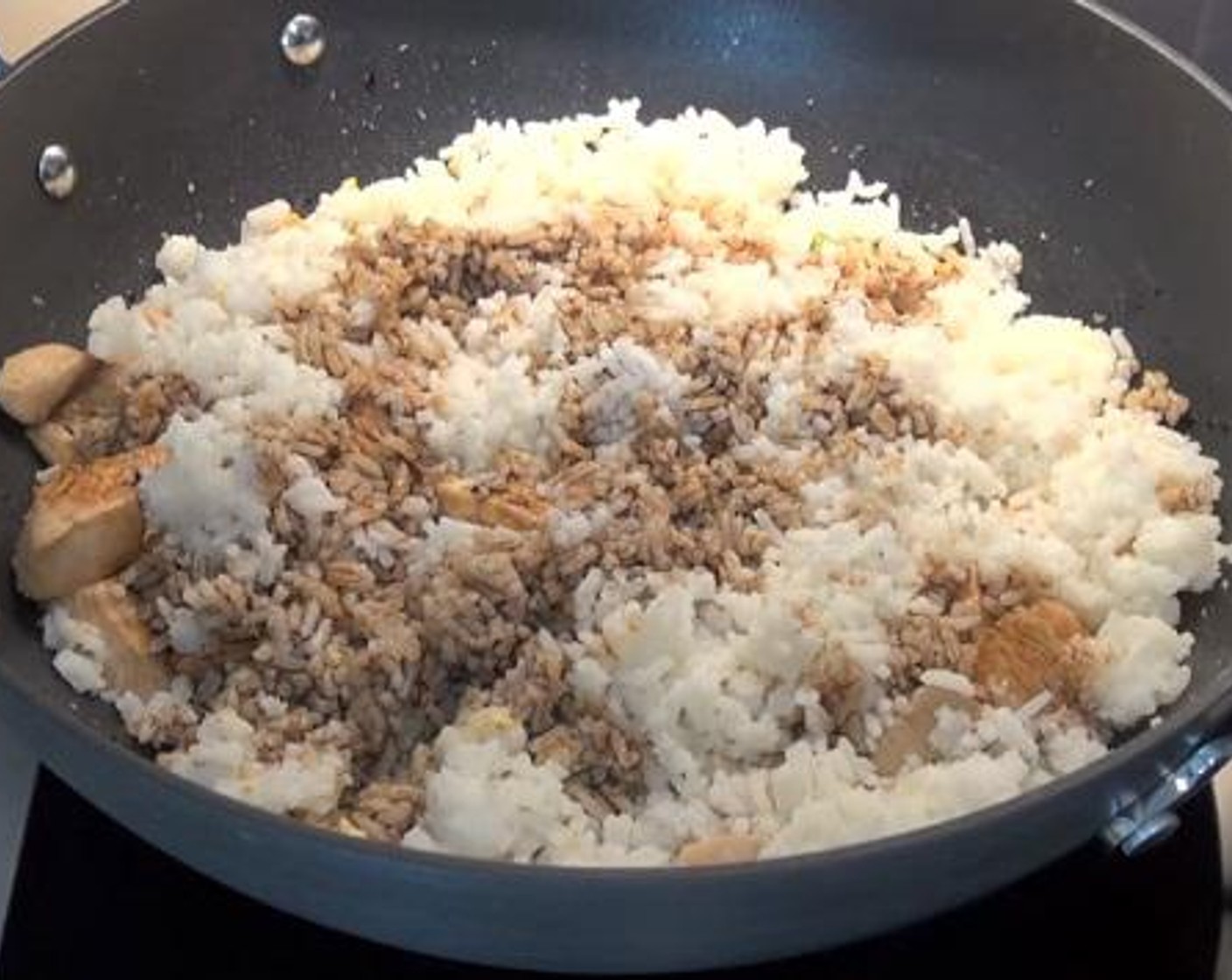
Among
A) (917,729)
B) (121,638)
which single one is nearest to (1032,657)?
(917,729)

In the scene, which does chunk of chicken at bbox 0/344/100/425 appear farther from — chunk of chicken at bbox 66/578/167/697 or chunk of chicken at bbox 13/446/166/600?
chunk of chicken at bbox 66/578/167/697

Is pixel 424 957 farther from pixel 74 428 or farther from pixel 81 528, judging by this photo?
pixel 74 428

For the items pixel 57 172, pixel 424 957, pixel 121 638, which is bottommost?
pixel 424 957

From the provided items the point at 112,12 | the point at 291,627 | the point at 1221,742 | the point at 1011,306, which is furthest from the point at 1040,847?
the point at 112,12

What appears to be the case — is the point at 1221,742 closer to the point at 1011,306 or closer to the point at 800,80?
the point at 1011,306

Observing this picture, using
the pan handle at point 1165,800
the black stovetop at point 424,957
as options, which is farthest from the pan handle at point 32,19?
the pan handle at point 1165,800

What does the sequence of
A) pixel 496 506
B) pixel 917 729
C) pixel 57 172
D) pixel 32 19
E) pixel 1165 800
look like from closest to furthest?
pixel 1165 800 → pixel 917 729 → pixel 496 506 → pixel 57 172 → pixel 32 19
